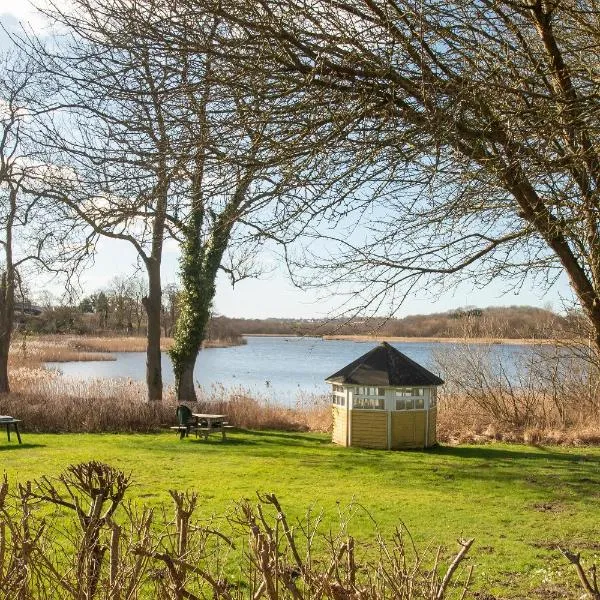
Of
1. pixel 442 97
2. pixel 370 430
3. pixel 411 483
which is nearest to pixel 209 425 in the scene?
pixel 370 430

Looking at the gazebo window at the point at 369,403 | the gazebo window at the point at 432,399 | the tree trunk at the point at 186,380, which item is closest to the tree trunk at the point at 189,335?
the tree trunk at the point at 186,380

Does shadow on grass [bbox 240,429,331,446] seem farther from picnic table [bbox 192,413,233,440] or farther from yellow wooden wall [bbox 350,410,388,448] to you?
picnic table [bbox 192,413,233,440]

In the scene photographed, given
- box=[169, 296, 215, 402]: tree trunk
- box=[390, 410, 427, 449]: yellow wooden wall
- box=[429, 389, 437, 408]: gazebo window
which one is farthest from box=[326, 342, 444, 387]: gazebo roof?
box=[169, 296, 215, 402]: tree trunk

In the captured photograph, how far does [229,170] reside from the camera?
4.04 meters

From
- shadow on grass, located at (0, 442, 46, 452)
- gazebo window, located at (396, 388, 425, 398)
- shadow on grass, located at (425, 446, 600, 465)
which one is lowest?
shadow on grass, located at (425, 446, 600, 465)

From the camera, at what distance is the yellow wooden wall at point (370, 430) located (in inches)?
568

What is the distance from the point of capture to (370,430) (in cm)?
1443

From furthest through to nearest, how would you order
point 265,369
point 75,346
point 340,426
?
1. point 75,346
2. point 265,369
3. point 340,426

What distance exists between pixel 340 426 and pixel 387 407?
→ 1.06 meters

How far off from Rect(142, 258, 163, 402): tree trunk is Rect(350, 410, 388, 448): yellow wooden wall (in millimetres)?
5866

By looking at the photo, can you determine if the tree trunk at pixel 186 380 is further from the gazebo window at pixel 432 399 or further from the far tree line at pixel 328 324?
the gazebo window at pixel 432 399

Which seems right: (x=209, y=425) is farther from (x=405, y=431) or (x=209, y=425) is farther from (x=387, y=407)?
(x=405, y=431)

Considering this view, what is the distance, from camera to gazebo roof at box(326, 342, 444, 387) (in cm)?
1441

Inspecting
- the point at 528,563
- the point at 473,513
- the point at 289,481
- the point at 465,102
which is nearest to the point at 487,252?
the point at 465,102
